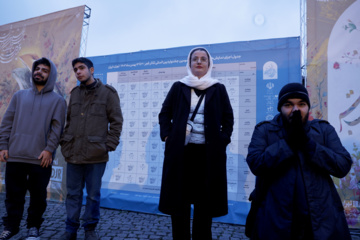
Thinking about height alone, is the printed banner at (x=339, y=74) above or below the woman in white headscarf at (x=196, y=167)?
above

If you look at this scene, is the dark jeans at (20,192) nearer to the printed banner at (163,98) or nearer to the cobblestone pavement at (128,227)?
the cobblestone pavement at (128,227)

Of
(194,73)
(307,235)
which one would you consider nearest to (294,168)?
(307,235)

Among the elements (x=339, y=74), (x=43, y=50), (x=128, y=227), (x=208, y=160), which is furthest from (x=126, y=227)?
(x=43, y=50)

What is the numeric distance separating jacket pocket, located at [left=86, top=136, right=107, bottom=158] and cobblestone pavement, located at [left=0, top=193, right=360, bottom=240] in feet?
3.49

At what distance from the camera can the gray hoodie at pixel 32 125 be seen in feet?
8.51

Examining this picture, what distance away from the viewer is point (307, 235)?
→ 1.53m

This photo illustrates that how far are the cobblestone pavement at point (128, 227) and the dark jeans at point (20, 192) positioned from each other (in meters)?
0.31

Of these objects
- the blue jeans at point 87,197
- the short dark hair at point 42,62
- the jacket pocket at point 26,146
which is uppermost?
the short dark hair at point 42,62

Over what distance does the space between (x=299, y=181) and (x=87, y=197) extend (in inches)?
85.1

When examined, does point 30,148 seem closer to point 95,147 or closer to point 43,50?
point 95,147

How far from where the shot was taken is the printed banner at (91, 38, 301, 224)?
3.54m

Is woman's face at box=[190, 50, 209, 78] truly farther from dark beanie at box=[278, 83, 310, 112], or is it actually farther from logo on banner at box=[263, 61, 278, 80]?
logo on banner at box=[263, 61, 278, 80]

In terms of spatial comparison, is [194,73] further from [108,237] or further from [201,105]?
[108,237]

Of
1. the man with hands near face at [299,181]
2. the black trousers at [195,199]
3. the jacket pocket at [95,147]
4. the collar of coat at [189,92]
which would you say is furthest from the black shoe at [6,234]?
the man with hands near face at [299,181]
